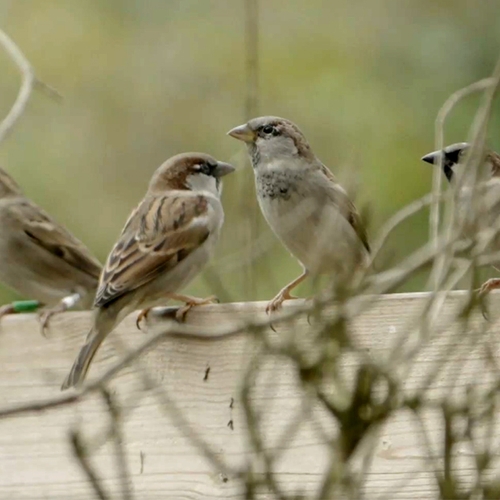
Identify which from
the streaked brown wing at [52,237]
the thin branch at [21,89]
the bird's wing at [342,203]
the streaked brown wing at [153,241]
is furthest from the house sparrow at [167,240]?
the thin branch at [21,89]

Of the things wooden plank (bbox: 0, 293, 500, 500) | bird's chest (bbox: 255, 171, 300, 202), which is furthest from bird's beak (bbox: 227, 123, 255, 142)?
wooden plank (bbox: 0, 293, 500, 500)

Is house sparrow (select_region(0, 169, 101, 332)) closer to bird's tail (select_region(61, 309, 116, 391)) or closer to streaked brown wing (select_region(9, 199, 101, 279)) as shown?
streaked brown wing (select_region(9, 199, 101, 279))

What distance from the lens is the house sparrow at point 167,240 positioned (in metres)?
3.59

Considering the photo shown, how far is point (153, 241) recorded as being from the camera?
12.3 ft

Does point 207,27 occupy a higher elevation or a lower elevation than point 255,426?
lower

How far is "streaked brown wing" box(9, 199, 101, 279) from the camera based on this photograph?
4.46 metres

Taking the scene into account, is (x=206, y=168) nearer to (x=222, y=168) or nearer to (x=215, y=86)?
(x=222, y=168)

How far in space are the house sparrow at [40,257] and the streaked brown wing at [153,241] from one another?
58 centimetres

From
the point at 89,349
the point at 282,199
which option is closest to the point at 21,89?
the point at 89,349

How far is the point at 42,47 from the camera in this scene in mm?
6930

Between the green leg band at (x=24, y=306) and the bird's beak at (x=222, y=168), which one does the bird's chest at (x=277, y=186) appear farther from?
the green leg band at (x=24, y=306)

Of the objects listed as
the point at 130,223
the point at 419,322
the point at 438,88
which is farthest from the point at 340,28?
the point at 419,322

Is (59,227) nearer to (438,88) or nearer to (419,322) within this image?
(438,88)

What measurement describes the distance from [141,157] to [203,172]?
289 cm
